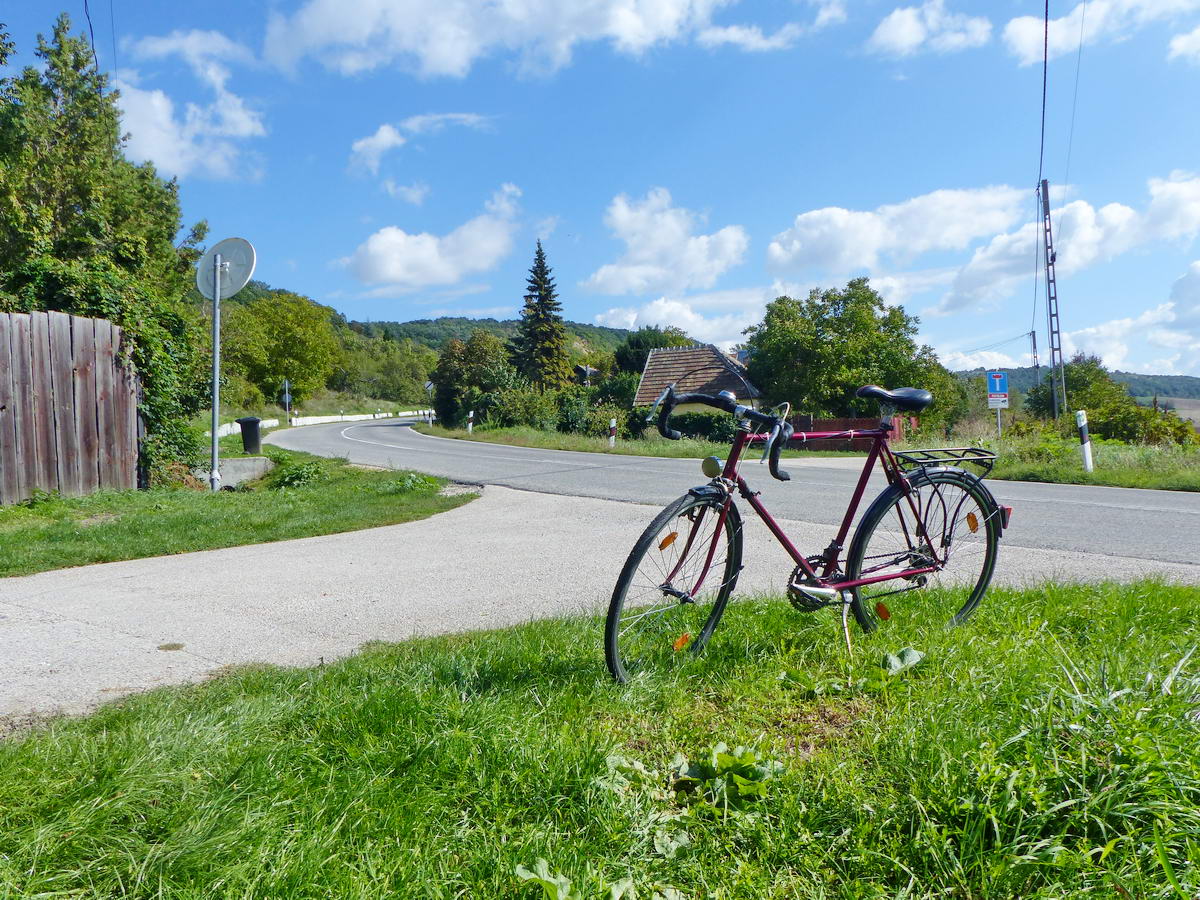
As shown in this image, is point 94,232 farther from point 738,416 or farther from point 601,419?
point 738,416

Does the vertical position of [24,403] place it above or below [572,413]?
below

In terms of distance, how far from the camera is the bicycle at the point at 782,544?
3383 mm

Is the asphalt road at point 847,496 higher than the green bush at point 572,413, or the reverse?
the green bush at point 572,413

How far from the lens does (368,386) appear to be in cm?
10031

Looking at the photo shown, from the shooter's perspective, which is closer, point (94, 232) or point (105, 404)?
point (105, 404)

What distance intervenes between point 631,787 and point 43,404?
1029 centimetres

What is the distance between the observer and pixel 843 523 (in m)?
3.89

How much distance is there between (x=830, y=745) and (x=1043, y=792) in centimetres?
71

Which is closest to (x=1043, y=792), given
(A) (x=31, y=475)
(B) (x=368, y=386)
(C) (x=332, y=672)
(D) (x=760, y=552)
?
(C) (x=332, y=672)

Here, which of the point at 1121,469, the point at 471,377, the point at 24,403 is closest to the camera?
the point at 24,403

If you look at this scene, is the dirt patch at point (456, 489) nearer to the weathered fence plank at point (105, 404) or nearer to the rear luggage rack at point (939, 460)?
the weathered fence plank at point (105, 404)

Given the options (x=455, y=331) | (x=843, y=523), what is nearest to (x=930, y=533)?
(x=843, y=523)

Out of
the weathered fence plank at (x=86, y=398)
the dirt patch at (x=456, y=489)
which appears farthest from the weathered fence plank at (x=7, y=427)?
the dirt patch at (x=456, y=489)

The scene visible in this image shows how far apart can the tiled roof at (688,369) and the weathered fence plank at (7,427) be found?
31.5 metres
